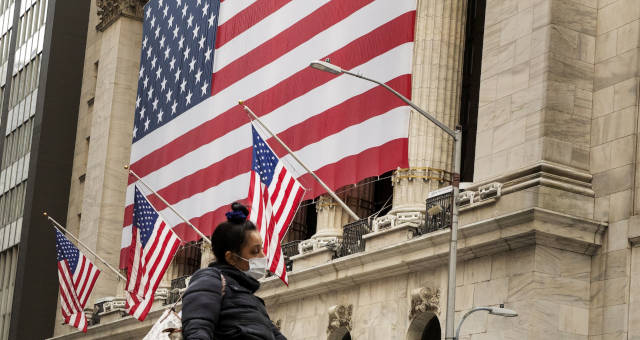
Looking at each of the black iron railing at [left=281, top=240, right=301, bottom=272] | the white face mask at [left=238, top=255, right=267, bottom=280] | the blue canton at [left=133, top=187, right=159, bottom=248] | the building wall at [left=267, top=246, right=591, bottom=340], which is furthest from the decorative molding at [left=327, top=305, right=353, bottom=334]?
the white face mask at [left=238, top=255, right=267, bottom=280]

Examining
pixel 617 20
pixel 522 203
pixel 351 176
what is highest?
pixel 617 20

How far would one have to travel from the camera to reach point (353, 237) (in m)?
32.3

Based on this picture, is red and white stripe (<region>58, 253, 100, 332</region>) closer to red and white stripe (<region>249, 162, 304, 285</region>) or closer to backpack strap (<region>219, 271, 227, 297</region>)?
red and white stripe (<region>249, 162, 304, 285</region>)

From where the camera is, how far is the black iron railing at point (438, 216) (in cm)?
2870

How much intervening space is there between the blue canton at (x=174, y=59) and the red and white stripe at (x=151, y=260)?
7428 millimetres

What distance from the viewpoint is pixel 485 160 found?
2781cm

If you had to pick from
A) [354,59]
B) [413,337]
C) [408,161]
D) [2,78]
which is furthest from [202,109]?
[2,78]

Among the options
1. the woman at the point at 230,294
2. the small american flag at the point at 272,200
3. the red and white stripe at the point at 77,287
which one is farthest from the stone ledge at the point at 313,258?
the woman at the point at 230,294

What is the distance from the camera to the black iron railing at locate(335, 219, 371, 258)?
31828 millimetres

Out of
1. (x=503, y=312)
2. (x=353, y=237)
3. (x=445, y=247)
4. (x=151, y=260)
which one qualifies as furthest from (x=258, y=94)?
(x=503, y=312)

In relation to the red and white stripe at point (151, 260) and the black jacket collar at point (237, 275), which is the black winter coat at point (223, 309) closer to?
the black jacket collar at point (237, 275)

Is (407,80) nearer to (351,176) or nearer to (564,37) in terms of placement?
(351,176)

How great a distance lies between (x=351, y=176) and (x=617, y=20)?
27.0 feet

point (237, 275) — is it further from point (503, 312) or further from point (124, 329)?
point (124, 329)
